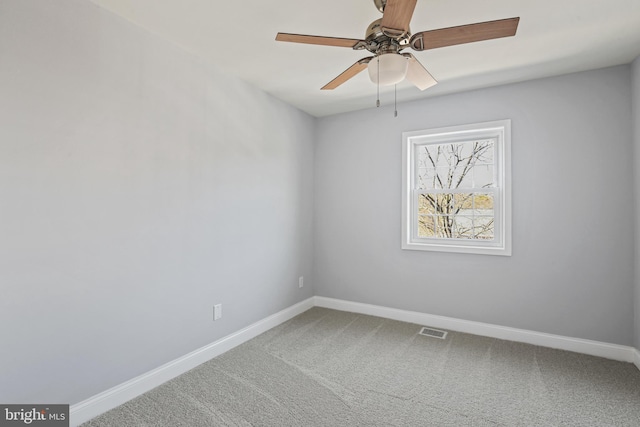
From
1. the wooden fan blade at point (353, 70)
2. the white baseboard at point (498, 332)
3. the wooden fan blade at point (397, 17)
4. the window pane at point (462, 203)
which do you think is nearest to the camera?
the wooden fan blade at point (397, 17)

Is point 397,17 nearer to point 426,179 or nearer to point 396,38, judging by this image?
Result: point 396,38

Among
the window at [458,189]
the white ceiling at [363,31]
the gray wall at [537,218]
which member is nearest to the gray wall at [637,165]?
the gray wall at [537,218]

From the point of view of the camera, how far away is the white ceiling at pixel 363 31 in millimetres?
1855

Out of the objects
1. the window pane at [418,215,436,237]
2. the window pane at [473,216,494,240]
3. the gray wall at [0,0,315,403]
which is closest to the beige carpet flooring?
the gray wall at [0,0,315,403]

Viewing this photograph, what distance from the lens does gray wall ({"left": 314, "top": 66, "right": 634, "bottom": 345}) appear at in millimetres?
2609

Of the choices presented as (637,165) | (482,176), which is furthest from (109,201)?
(637,165)

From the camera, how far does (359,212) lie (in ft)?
12.4

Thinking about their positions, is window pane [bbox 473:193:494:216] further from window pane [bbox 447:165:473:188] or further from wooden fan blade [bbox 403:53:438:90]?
wooden fan blade [bbox 403:53:438:90]

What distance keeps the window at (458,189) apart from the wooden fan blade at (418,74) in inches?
49.5

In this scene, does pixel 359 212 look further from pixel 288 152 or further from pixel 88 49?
pixel 88 49

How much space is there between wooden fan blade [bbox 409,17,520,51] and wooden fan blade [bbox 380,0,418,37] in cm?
10

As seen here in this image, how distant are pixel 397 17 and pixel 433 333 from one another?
2816 mm

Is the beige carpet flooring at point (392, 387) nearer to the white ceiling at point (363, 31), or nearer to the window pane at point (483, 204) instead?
the window pane at point (483, 204)

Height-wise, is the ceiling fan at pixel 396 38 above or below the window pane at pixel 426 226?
above
